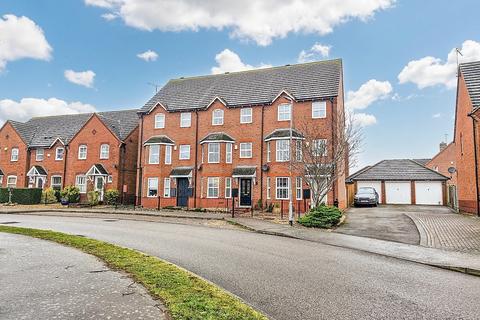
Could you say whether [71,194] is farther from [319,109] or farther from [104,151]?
[319,109]

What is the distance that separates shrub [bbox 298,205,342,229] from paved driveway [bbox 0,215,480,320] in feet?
16.1

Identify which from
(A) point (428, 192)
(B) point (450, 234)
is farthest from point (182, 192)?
(A) point (428, 192)

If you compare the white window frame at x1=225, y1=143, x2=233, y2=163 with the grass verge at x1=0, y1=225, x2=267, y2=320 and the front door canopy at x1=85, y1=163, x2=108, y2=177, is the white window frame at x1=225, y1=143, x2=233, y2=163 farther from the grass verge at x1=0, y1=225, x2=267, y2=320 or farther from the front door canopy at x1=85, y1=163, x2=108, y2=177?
the grass verge at x1=0, y1=225, x2=267, y2=320

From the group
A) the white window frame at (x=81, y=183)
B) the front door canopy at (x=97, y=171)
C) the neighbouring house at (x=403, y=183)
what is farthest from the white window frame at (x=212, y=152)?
the white window frame at (x=81, y=183)

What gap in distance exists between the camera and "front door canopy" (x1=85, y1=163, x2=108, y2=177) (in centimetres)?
3522

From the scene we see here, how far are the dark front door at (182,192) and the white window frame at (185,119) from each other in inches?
199

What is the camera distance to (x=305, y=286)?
7.31 metres

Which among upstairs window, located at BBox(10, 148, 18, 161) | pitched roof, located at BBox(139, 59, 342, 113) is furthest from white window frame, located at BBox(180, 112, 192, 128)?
upstairs window, located at BBox(10, 148, 18, 161)

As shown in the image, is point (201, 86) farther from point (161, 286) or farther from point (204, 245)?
point (161, 286)

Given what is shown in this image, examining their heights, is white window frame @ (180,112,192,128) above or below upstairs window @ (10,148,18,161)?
above

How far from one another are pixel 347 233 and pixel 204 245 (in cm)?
744

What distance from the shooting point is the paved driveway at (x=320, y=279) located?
598cm

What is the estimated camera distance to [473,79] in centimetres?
2341

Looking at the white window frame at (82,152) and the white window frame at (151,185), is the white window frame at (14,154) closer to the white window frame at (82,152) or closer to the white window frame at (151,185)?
the white window frame at (82,152)
